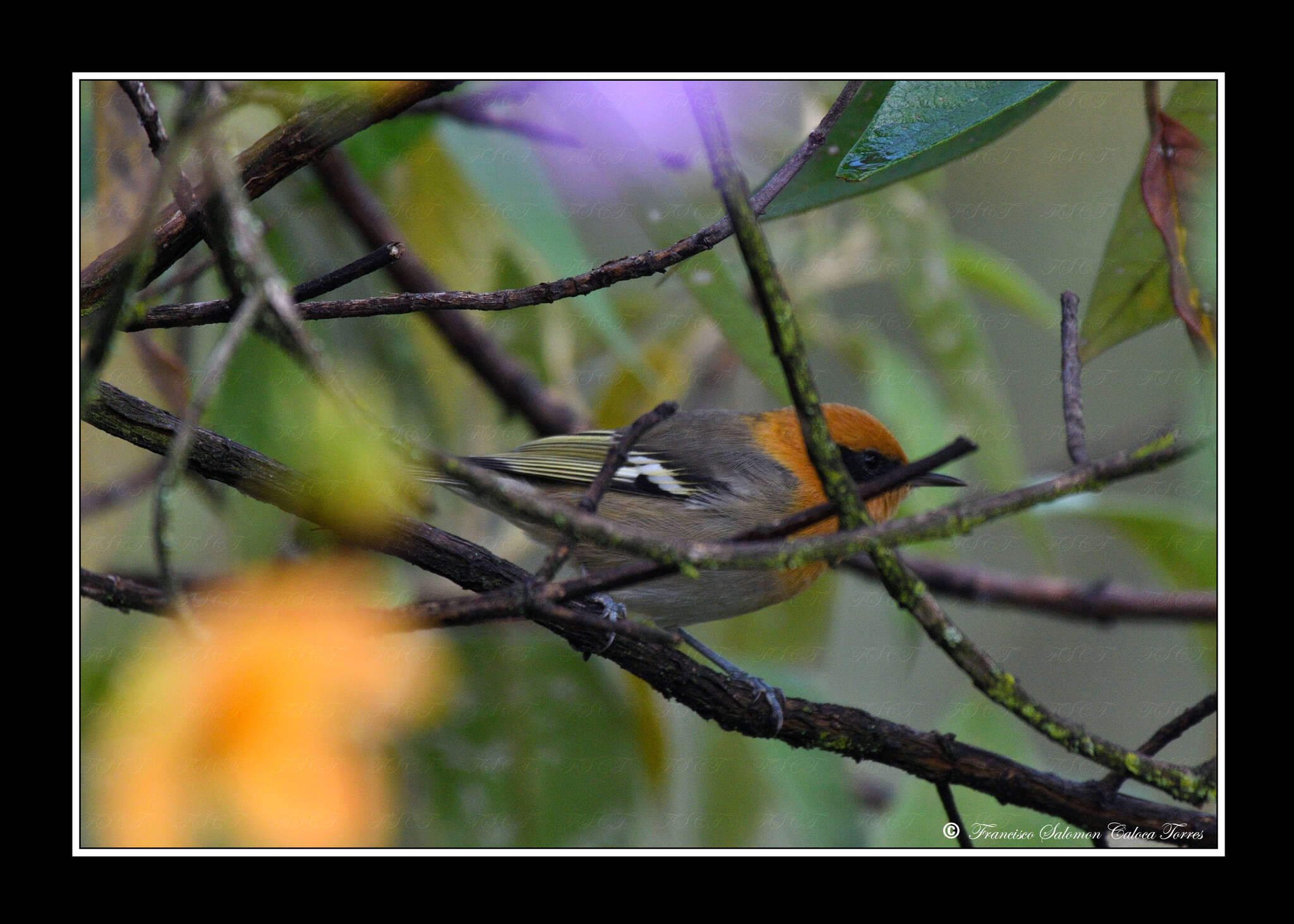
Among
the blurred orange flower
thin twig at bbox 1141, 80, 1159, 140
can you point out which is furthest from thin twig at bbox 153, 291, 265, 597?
thin twig at bbox 1141, 80, 1159, 140

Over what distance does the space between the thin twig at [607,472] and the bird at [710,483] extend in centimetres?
134

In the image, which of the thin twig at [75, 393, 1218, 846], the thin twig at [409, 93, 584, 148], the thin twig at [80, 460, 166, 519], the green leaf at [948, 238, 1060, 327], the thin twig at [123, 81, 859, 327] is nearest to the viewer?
the thin twig at [123, 81, 859, 327]

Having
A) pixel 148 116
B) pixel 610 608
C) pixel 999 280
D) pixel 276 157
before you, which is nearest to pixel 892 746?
pixel 610 608

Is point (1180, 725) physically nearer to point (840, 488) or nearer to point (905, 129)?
point (840, 488)

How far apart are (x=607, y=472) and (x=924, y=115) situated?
0.79 metres

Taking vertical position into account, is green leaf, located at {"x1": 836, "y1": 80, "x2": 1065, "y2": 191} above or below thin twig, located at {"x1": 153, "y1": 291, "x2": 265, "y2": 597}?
above

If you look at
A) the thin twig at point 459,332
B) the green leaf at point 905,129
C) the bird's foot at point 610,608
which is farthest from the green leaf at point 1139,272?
the thin twig at point 459,332

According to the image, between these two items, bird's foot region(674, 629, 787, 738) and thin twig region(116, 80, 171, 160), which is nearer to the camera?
thin twig region(116, 80, 171, 160)

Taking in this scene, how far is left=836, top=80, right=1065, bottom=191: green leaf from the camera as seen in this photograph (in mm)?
1536

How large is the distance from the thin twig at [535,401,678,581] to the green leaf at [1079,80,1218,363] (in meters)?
1.12

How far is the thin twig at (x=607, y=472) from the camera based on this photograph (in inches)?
51.3

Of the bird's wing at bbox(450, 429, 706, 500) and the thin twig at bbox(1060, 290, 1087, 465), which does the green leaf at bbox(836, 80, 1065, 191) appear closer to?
the thin twig at bbox(1060, 290, 1087, 465)

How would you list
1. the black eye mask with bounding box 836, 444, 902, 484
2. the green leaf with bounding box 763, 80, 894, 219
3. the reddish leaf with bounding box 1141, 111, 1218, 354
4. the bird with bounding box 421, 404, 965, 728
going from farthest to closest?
1. the black eye mask with bounding box 836, 444, 902, 484
2. the bird with bounding box 421, 404, 965, 728
3. the green leaf with bounding box 763, 80, 894, 219
4. the reddish leaf with bounding box 1141, 111, 1218, 354

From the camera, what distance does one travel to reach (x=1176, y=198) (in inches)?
74.6
